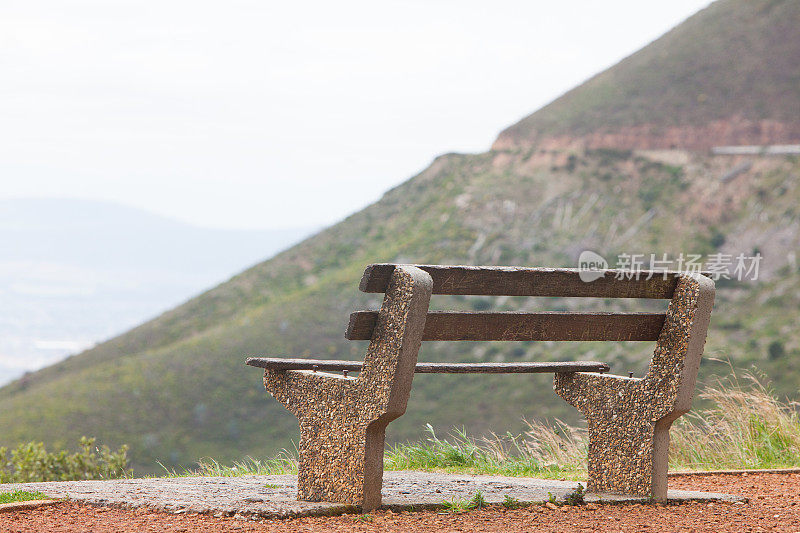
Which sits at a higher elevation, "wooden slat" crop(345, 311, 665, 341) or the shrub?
"wooden slat" crop(345, 311, 665, 341)

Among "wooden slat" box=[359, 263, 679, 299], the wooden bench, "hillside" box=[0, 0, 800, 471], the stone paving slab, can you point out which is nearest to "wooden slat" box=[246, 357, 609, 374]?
the wooden bench

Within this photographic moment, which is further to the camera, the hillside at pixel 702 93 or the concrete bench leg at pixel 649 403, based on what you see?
the hillside at pixel 702 93

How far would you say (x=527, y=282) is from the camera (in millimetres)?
3768

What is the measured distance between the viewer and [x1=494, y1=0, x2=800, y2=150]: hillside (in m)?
53.9

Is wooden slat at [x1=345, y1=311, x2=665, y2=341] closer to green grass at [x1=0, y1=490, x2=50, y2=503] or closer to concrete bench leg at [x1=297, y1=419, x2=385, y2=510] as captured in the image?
concrete bench leg at [x1=297, y1=419, x2=385, y2=510]

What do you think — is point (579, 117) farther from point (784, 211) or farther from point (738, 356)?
point (738, 356)

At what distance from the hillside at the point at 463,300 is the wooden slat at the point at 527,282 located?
33846mm

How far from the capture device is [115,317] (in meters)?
200

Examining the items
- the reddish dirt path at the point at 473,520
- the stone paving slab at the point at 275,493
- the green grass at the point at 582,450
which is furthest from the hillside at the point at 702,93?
the reddish dirt path at the point at 473,520

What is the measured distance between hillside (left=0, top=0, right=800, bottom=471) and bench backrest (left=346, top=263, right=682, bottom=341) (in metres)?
33.7

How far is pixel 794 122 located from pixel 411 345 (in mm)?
54477

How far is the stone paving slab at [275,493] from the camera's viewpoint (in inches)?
145

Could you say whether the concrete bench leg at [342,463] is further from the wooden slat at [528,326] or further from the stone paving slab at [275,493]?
the wooden slat at [528,326]

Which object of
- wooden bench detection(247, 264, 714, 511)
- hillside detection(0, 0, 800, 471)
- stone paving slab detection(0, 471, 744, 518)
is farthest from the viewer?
hillside detection(0, 0, 800, 471)
